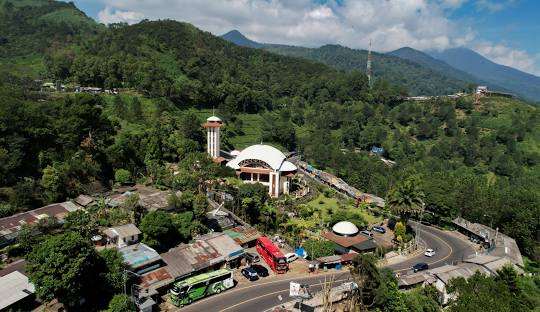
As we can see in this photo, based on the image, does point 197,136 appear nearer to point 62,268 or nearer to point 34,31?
point 62,268

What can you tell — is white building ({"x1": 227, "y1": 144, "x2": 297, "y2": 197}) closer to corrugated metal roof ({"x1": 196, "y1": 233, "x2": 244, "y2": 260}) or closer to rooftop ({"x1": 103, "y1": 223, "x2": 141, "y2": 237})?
corrugated metal roof ({"x1": 196, "y1": 233, "x2": 244, "y2": 260})

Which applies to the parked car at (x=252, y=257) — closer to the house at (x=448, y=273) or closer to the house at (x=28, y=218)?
the house at (x=448, y=273)

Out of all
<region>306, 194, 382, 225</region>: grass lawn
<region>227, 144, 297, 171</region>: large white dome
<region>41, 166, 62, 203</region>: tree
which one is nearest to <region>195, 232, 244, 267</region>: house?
<region>41, 166, 62, 203</region>: tree

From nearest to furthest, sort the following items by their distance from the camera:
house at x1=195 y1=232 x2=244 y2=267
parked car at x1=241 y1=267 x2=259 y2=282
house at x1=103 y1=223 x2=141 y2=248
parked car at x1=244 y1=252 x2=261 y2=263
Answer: parked car at x1=241 y1=267 x2=259 y2=282
house at x1=103 y1=223 x2=141 y2=248
house at x1=195 y1=232 x2=244 y2=267
parked car at x1=244 y1=252 x2=261 y2=263

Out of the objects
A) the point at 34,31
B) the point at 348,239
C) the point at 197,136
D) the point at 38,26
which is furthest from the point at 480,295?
the point at 38,26

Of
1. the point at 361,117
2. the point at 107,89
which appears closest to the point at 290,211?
the point at 107,89

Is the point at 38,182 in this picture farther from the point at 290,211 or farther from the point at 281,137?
the point at 281,137
